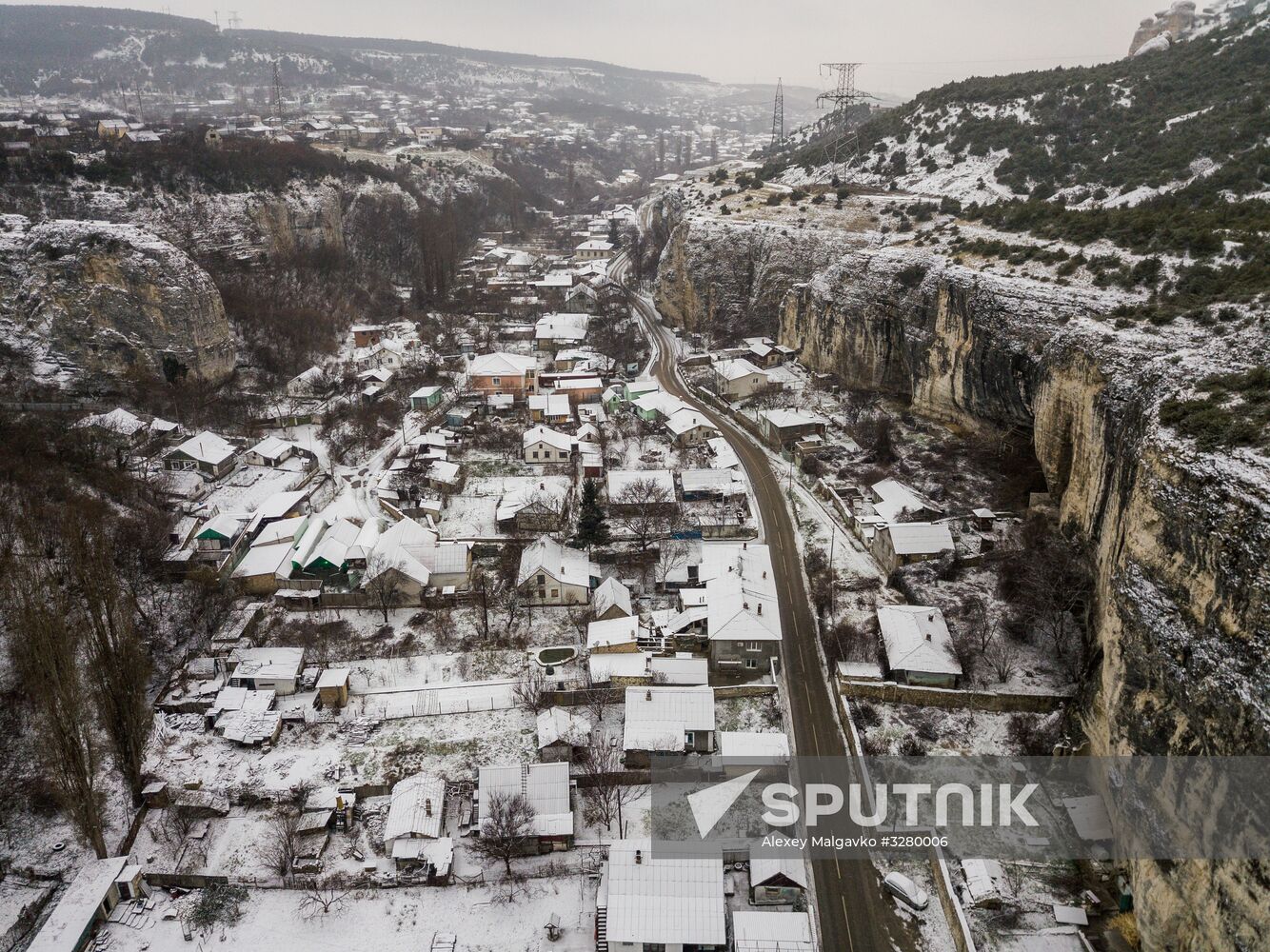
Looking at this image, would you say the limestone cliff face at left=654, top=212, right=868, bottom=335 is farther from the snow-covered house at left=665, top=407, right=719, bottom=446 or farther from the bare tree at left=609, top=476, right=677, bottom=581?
the bare tree at left=609, top=476, right=677, bottom=581

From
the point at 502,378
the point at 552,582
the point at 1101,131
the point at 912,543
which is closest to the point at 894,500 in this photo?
the point at 912,543

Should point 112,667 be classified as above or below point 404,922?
above

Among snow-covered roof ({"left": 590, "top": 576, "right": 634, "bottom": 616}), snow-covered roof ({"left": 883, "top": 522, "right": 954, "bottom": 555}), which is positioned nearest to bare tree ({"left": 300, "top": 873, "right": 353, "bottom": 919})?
snow-covered roof ({"left": 590, "top": 576, "right": 634, "bottom": 616})

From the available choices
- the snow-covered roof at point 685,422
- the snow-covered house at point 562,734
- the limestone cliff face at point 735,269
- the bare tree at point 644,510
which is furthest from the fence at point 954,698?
the limestone cliff face at point 735,269

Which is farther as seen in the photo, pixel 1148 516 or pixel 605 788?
pixel 605 788

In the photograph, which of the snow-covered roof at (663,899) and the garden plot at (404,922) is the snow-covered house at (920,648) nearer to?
the snow-covered roof at (663,899)

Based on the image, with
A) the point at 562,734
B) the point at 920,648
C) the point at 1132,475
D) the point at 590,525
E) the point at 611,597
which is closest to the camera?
the point at 1132,475

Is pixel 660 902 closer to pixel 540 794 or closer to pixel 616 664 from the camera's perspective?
pixel 540 794
